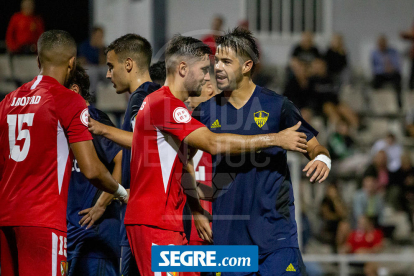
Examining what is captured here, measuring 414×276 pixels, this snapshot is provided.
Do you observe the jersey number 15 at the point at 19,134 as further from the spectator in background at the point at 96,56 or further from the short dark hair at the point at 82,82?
the spectator in background at the point at 96,56

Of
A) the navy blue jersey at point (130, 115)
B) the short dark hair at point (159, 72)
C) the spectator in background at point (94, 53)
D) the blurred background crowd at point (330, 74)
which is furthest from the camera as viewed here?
the spectator in background at point (94, 53)

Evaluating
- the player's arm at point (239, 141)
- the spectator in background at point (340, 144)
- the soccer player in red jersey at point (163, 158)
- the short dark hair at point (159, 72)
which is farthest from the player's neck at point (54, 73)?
the spectator in background at point (340, 144)

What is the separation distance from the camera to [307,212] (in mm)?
12039

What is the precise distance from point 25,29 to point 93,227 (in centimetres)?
847

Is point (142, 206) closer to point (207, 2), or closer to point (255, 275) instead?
point (255, 275)

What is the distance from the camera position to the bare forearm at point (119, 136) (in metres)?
4.79

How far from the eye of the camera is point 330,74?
14.3 meters

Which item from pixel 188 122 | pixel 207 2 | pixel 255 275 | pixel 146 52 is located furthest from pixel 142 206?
pixel 207 2

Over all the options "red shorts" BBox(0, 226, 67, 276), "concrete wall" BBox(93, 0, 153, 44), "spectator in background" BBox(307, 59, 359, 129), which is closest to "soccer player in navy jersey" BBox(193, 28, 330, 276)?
"red shorts" BBox(0, 226, 67, 276)

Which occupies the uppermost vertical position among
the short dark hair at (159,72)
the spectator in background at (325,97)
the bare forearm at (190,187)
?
the spectator in background at (325,97)

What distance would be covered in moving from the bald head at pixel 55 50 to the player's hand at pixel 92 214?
1417mm

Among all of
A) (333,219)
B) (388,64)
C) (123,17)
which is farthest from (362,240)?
(123,17)

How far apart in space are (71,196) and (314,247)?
727 cm

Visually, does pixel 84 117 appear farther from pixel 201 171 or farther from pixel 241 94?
pixel 201 171
